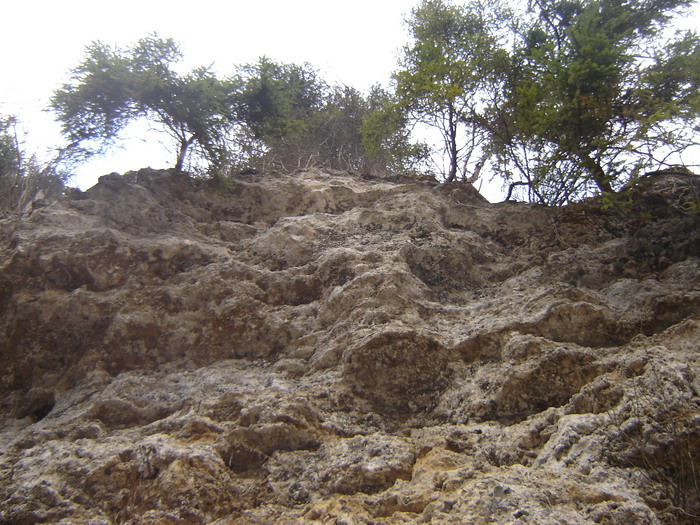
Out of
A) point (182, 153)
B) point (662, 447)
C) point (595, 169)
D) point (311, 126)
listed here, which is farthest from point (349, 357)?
point (311, 126)

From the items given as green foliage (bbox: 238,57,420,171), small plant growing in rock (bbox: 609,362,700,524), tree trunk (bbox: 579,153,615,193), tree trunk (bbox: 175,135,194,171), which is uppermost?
green foliage (bbox: 238,57,420,171)

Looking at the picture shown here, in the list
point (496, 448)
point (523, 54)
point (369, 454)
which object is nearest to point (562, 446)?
point (496, 448)

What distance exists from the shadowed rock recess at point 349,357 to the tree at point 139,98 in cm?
92

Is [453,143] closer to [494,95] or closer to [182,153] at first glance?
[494,95]

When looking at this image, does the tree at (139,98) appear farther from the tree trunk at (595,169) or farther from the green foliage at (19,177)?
the tree trunk at (595,169)

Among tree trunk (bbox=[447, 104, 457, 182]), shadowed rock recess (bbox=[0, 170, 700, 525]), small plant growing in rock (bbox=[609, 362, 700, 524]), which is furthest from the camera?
tree trunk (bbox=[447, 104, 457, 182])

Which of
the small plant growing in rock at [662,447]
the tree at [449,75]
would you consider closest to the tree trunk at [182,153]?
the tree at [449,75]

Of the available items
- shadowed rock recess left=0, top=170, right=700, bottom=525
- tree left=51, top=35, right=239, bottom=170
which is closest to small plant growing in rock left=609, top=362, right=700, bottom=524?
shadowed rock recess left=0, top=170, right=700, bottom=525

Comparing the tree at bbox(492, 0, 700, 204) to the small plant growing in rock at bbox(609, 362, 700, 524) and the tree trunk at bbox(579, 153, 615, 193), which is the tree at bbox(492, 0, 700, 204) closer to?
the tree trunk at bbox(579, 153, 615, 193)

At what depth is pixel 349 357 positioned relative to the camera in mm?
5000

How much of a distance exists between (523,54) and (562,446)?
285 inches

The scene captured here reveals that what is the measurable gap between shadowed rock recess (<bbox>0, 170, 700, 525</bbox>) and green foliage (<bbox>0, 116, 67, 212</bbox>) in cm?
467

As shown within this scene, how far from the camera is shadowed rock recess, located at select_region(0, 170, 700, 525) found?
11.3 ft

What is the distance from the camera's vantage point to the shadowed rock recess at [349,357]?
11.3 feet
